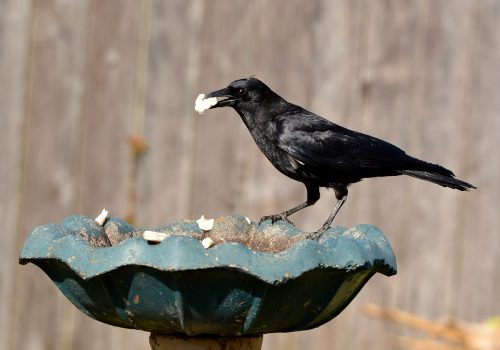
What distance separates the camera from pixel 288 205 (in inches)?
183

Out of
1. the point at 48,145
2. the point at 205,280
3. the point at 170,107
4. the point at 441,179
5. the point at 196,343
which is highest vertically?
the point at 170,107

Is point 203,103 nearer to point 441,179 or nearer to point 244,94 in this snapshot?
point 244,94

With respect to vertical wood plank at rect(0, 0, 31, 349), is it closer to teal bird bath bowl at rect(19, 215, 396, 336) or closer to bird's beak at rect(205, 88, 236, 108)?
bird's beak at rect(205, 88, 236, 108)

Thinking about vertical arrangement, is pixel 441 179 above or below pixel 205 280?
above

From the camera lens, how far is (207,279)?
7.44 feet

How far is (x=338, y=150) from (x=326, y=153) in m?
0.05

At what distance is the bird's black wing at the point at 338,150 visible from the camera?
132 inches

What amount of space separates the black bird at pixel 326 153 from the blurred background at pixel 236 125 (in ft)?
3.50

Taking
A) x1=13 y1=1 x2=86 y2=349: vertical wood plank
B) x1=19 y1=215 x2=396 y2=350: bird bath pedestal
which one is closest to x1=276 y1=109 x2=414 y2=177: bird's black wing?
x1=19 y1=215 x2=396 y2=350: bird bath pedestal

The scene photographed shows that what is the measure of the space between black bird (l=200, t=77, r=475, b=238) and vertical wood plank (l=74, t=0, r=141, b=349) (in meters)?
1.16

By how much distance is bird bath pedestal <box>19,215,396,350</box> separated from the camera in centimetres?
223

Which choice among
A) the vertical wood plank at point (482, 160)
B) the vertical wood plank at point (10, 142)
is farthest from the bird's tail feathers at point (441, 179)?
the vertical wood plank at point (10, 142)

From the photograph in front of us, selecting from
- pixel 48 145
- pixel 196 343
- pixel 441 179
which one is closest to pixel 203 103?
pixel 441 179

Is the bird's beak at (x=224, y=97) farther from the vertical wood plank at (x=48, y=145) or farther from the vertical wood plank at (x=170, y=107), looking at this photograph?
the vertical wood plank at (x=48, y=145)
